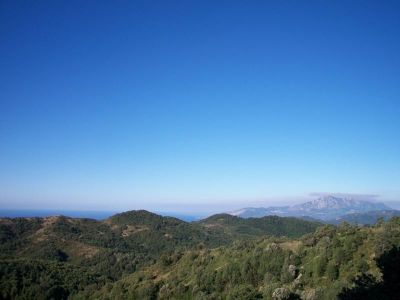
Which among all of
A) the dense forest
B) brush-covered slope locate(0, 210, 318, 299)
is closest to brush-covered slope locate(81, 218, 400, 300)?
the dense forest

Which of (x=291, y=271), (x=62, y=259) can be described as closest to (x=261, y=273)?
(x=291, y=271)

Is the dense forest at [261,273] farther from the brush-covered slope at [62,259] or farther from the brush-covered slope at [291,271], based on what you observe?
the brush-covered slope at [62,259]

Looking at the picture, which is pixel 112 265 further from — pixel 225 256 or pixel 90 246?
pixel 225 256

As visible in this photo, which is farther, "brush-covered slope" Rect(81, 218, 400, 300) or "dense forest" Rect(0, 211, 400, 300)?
"dense forest" Rect(0, 211, 400, 300)

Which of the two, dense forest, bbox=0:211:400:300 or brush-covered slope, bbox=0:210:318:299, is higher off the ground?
dense forest, bbox=0:211:400:300

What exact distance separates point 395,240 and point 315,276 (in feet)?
32.5

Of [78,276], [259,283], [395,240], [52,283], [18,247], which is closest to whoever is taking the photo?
[395,240]

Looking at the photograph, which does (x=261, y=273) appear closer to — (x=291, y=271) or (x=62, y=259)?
(x=291, y=271)

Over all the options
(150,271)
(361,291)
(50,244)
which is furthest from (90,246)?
(361,291)

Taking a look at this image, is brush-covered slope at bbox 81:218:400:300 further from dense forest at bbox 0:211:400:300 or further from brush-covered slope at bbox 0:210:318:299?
brush-covered slope at bbox 0:210:318:299

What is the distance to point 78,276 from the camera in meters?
104

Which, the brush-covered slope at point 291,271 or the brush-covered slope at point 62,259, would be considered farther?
the brush-covered slope at point 62,259

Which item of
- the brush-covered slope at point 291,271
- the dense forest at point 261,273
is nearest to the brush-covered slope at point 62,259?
the dense forest at point 261,273

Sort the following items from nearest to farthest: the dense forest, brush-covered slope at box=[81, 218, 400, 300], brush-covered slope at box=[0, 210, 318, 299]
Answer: brush-covered slope at box=[81, 218, 400, 300] → the dense forest → brush-covered slope at box=[0, 210, 318, 299]
